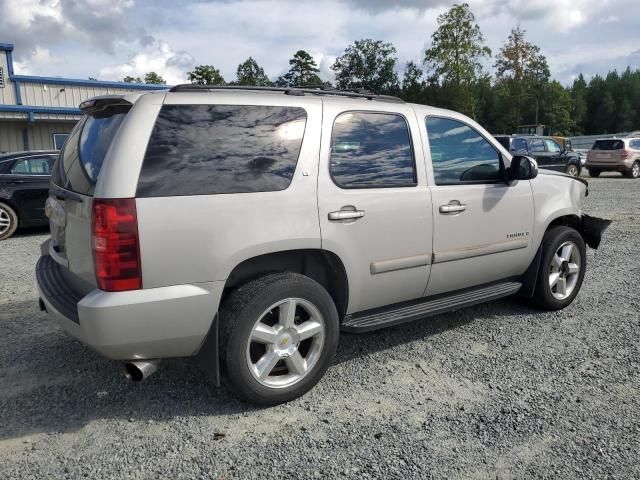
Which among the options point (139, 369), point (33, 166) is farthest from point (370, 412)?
point (33, 166)

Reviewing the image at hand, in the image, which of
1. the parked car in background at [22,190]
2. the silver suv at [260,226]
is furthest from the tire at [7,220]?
the silver suv at [260,226]

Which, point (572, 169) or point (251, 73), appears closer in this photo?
point (572, 169)

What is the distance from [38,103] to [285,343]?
908 inches

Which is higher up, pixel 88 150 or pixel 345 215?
pixel 88 150

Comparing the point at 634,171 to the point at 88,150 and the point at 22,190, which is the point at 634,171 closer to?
the point at 22,190

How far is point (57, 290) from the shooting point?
3186mm

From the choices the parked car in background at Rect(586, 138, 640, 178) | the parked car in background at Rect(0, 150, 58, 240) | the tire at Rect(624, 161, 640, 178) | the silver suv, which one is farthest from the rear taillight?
the tire at Rect(624, 161, 640, 178)

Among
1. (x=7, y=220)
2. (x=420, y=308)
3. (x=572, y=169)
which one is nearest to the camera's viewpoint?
(x=420, y=308)

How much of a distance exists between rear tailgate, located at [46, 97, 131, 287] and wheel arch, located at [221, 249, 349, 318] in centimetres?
79

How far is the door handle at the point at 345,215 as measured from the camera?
3283 mm

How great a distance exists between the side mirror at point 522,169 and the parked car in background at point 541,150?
1403cm

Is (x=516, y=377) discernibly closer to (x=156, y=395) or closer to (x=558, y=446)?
(x=558, y=446)

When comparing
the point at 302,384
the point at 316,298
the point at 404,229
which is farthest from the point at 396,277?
the point at 302,384

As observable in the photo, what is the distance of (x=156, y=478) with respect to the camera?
2.54 m
